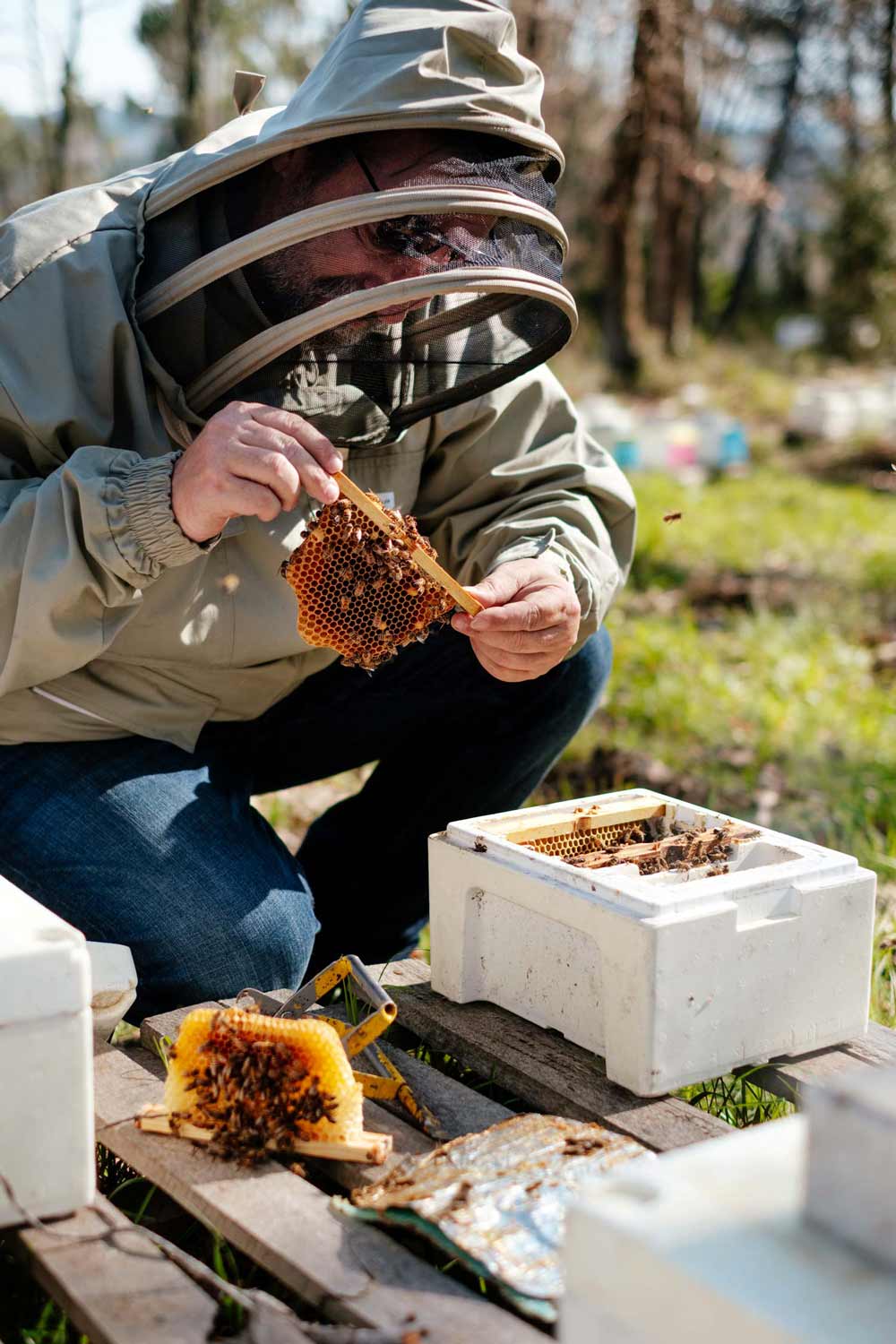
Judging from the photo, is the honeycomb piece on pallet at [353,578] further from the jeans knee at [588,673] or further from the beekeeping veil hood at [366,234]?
the jeans knee at [588,673]

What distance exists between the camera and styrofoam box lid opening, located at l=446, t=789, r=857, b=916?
1535 mm

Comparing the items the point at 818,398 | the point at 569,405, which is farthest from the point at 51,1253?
the point at 818,398

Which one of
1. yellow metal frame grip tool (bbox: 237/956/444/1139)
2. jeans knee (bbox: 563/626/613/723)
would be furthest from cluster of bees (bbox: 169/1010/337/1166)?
jeans knee (bbox: 563/626/613/723)

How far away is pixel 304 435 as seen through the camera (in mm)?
1673

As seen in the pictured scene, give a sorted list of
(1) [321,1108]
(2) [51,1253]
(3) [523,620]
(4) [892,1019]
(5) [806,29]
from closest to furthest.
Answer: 1. (2) [51,1253]
2. (1) [321,1108]
3. (3) [523,620]
4. (4) [892,1019]
5. (5) [806,29]

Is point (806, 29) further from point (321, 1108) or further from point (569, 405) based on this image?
point (321, 1108)

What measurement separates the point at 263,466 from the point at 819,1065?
101cm

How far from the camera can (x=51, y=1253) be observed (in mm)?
1220

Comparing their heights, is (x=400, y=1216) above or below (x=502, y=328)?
below

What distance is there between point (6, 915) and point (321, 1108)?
0.40 meters

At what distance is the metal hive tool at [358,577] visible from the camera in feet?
6.01

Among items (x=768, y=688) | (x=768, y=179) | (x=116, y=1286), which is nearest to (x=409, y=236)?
(x=116, y=1286)

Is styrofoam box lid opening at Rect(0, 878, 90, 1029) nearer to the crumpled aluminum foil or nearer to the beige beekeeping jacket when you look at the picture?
the crumpled aluminum foil

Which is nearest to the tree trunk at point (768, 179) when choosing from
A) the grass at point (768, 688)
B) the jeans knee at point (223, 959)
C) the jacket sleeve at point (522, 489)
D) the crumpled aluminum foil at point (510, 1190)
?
the grass at point (768, 688)
